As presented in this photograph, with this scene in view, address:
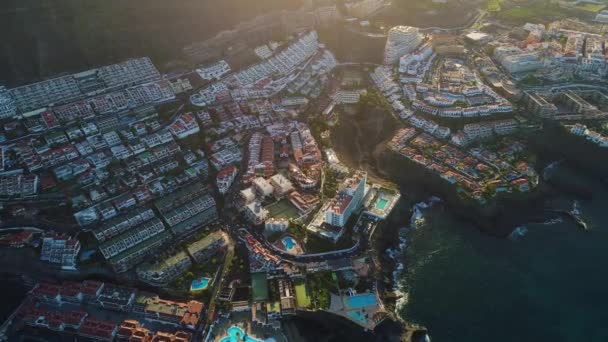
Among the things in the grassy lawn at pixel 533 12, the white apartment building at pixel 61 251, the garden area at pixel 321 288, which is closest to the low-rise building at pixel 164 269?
the white apartment building at pixel 61 251

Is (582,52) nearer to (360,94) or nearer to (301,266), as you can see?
(360,94)

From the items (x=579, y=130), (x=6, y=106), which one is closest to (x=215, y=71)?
(x=6, y=106)

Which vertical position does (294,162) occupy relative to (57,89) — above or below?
below

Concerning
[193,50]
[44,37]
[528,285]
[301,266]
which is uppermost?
[44,37]

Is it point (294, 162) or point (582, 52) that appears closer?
point (294, 162)

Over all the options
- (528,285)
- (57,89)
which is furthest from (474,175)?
(57,89)

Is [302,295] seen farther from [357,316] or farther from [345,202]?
[345,202]

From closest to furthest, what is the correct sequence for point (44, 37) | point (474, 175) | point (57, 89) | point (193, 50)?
point (474, 175)
point (57, 89)
point (44, 37)
point (193, 50)
